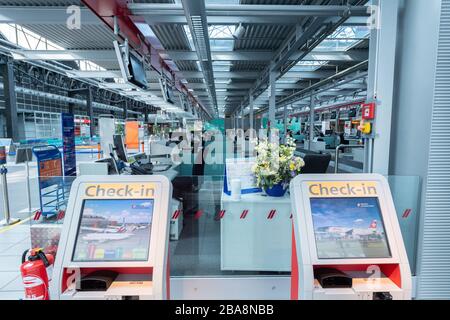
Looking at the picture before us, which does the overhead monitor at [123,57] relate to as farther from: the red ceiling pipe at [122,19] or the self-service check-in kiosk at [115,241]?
the self-service check-in kiosk at [115,241]

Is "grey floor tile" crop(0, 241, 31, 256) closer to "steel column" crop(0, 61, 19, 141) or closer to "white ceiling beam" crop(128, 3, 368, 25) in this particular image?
"white ceiling beam" crop(128, 3, 368, 25)

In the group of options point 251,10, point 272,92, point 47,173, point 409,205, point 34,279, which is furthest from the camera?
point 272,92

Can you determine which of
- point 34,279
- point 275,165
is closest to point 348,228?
point 275,165

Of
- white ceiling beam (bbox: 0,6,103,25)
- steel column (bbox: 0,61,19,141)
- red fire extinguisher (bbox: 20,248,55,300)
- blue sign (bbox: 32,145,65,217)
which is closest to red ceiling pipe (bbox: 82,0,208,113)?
white ceiling beam (bbox: 0,6,103,25)

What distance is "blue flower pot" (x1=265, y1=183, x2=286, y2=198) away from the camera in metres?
2.85

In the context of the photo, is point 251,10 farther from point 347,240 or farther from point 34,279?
point 34,279

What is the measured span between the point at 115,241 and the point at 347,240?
1.27 meters

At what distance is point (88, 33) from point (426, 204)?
6.16m

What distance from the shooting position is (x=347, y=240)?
1.41m

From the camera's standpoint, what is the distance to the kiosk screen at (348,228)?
1.39 metres

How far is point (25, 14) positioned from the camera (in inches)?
168

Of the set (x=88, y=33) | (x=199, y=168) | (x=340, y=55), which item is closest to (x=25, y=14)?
(x=88, y=33)

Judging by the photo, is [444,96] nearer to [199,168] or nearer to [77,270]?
[77,270]

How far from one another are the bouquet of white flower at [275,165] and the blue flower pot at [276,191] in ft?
0.10
